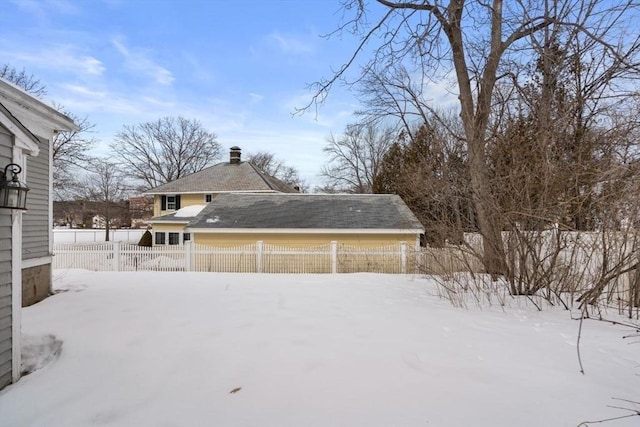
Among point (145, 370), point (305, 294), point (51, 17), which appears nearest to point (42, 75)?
point (51, 17)

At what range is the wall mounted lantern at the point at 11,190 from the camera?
2889mm

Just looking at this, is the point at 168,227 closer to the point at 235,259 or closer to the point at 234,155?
the point at 234,155

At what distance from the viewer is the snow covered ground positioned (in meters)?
2.51

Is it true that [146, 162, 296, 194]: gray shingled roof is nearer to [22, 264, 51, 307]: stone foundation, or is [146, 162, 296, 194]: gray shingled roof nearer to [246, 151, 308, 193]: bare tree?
[22, 264, 51, 307]: stone foundation

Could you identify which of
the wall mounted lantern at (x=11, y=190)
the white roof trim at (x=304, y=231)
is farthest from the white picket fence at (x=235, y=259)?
the wall mounted lantern at (x=11, y=190)

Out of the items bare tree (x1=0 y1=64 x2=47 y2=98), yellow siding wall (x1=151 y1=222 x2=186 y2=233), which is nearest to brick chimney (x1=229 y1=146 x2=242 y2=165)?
yellow siding wall (x1=151 y1=222 x2=186 y2=233)

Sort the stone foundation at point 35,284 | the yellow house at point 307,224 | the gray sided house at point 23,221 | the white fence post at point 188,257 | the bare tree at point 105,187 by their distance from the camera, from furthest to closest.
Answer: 1. the bare tree at point 105,187
2. the yellow house at point 307,224
3. the white fence post at point 188,257
4. the stone foundation at point 35,284
5. the gray sided house at point 23,221

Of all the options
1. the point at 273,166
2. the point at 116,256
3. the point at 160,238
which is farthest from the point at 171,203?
the point at 273,166

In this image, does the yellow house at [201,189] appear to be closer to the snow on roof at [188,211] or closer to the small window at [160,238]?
the small window at [160,238]

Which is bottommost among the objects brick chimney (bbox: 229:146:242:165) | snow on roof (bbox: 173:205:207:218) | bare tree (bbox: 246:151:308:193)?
snow on roof (bbox: 173:205:207:218)

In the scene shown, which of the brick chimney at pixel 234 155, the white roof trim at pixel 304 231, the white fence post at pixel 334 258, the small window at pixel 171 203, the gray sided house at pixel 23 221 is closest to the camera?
the gray sided house at pixel 23 221

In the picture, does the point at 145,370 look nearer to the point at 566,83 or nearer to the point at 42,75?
the point at 566,83

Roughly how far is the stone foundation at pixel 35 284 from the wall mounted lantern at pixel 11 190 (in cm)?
421

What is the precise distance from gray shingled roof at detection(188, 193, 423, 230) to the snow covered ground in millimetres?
7883
